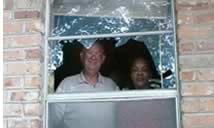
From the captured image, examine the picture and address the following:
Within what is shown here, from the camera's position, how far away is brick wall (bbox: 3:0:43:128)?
3131mm

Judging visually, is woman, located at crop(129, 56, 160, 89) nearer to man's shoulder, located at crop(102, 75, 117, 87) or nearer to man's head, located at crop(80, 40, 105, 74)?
man's shoulder, located at crop(102, 75, 117, 87)

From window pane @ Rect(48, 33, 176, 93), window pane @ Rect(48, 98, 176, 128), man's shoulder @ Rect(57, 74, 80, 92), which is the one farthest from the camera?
man's shoulder @ Rect(57, 74, 80, 92)

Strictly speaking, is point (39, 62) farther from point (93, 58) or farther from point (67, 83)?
point (93, 58)

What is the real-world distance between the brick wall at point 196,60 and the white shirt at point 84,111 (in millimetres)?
508

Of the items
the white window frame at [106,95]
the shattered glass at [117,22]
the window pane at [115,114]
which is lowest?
the window pane at [115,114]

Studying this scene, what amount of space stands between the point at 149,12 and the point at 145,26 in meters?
0.10

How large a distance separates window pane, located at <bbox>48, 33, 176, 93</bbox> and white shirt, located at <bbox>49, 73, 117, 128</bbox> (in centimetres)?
8

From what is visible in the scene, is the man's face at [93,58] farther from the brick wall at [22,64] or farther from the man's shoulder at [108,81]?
the brick wall at [22,64]

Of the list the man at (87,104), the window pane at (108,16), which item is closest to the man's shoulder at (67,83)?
the man at (87,104)

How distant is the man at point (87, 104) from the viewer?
3.14 m

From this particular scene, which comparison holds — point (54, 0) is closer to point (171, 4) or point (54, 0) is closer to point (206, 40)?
point (171, 4)

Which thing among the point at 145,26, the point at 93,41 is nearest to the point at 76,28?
the point at 93,41

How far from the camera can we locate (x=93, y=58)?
3.37 m

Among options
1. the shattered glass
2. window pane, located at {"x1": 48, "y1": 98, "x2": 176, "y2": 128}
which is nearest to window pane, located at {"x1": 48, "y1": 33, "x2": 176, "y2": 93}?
the shattered glass
